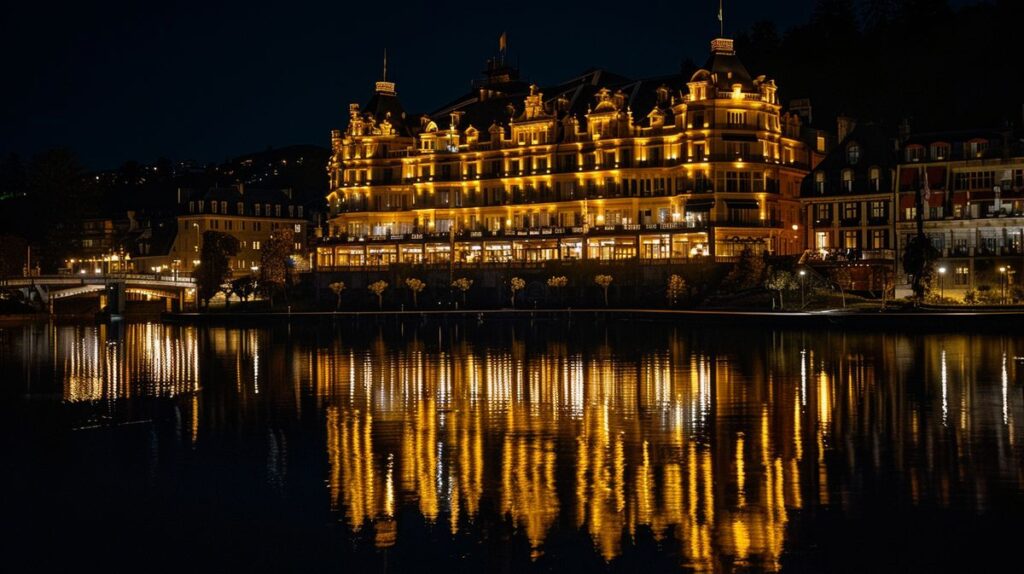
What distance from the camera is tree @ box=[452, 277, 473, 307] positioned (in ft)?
375

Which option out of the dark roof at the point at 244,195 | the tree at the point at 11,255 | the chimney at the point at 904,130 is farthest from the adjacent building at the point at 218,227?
the chimney at the point at 904,130

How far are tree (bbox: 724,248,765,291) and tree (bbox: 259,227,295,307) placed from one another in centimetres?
5032

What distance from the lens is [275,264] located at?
12419 cm

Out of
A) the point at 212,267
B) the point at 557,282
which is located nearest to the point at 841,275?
the point at 557,282

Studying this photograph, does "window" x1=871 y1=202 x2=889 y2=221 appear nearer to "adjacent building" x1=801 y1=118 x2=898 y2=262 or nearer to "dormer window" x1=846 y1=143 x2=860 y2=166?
"adjacent building" x1=801 y1=118 x2=898 y2=262

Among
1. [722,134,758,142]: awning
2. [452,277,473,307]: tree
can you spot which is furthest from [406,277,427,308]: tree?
[722,134,758,142]: awning

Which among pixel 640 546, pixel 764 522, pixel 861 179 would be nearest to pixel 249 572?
pixel 640 546

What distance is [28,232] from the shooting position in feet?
529

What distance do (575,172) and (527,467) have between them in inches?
3552

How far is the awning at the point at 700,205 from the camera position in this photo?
106 metres

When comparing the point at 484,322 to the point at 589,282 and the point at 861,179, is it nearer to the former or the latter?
the point at 589,282

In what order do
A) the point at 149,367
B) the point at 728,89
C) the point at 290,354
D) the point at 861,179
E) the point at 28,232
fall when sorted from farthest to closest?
the point at 28,232 → the point at 728,89 → the point at 861,179 → the point at 290,354 → the point at 149,367

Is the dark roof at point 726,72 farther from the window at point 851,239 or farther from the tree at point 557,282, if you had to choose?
the tree at point 557,282

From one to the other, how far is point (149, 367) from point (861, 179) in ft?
205
